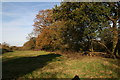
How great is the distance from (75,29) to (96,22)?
368 cm

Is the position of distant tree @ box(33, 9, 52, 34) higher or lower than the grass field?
higher

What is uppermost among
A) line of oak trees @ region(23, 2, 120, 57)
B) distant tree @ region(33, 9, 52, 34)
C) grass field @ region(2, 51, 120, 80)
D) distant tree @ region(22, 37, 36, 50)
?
distant tree @ region(33, 9, 52, 34)

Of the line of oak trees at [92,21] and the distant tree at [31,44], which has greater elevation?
the line of oak trees at [92,21]

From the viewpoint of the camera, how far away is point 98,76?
261 inches

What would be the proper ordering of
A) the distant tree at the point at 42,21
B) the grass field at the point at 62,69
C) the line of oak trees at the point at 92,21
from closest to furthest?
the grass field at the point at 62,69 → the line of oak trees at the point at 92,21 → the distant tree at the point at 42,21

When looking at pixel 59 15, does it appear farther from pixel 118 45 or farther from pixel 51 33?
pixel 51 33

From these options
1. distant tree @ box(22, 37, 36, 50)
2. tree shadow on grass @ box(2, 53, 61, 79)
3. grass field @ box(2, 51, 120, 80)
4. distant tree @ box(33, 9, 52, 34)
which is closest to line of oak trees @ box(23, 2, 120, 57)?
grass field @ box(2, 51, 120, 80)

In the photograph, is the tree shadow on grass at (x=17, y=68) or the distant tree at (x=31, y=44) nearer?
the tree shadow on grass at (x=17, y=68)

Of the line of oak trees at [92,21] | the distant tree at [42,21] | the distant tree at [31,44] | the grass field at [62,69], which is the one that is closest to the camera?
the grass field at [62,69]

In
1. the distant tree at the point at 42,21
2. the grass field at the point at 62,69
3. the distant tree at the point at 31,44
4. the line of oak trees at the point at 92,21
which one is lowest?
the grass field at the point at 62,69

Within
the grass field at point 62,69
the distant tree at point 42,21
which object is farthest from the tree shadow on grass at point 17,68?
the distant tree at point 42,21

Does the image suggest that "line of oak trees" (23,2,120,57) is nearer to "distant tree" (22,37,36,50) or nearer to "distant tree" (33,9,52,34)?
"distant tree" (33,9,52,34)

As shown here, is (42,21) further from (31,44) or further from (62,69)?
(62,69)

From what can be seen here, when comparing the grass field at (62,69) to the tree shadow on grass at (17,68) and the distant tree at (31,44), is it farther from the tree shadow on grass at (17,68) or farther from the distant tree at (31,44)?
the distant tree at (31,44)
